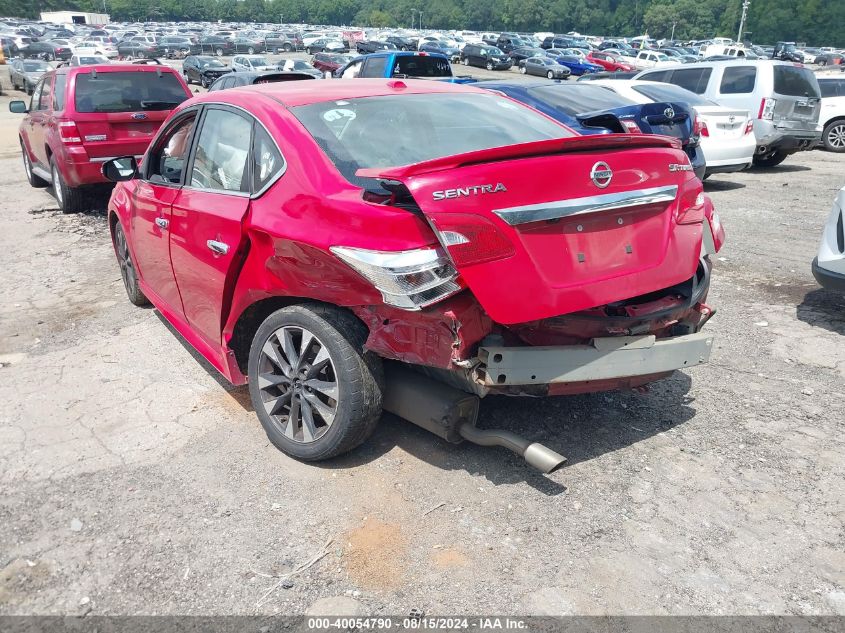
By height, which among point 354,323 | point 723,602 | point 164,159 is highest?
point 164,159

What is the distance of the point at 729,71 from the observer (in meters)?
12.6

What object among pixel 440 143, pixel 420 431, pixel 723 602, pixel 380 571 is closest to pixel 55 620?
pixel 380 571

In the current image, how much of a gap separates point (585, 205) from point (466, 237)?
0.60m

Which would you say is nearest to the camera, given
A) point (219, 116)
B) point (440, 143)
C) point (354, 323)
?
point (354, 323)

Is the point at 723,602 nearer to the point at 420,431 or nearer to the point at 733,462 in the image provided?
the point at 733,462

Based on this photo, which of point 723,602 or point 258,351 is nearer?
point 723,602

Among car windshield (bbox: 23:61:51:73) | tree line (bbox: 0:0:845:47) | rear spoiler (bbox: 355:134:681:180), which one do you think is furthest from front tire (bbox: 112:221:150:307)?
tree line (bbox: 0:0:845:47)

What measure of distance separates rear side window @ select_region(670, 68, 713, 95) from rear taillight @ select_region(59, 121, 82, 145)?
10578mm

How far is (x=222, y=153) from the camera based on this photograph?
3879 mm

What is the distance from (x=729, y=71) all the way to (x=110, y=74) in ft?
34.5

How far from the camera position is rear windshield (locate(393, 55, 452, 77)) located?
1319 centimetres

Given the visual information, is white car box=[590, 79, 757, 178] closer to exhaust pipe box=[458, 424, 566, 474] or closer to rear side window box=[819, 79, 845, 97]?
rear side window box=[819, 79, 845, 97]

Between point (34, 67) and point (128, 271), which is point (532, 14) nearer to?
point (34, 67)

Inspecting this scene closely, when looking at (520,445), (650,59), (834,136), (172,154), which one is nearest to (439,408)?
(520,445)
